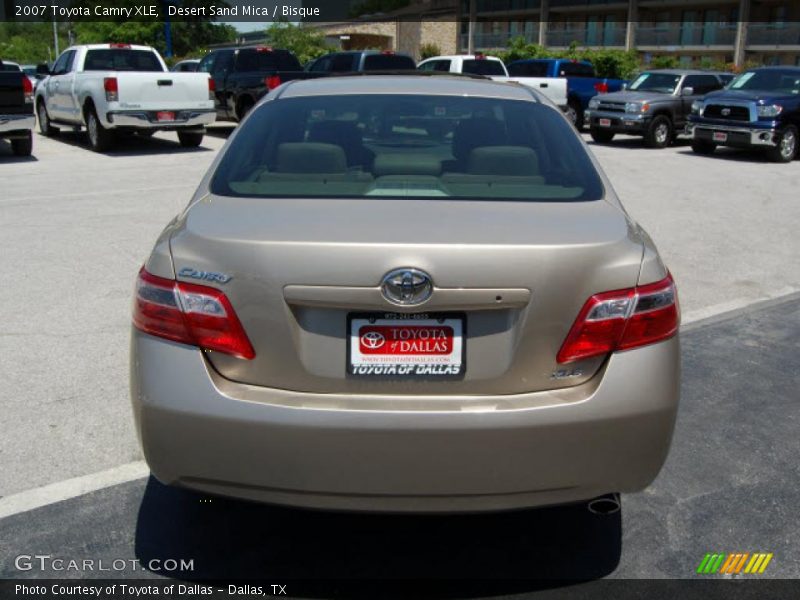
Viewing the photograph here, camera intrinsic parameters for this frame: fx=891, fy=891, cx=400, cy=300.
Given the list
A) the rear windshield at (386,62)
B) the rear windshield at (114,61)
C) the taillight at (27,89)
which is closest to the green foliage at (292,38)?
the rear windshield at (386,62)

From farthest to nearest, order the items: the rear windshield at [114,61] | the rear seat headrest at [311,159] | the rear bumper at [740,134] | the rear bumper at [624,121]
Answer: the rear bumper at [624,121] → the rear bumper at [740,134] → the rear windshield at [114,61] → the rear seat headrest at [311,159]

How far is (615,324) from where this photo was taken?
2896 mm

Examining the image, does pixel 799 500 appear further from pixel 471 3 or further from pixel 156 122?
pixel 471 3

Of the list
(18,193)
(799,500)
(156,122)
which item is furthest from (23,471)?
(156,122)

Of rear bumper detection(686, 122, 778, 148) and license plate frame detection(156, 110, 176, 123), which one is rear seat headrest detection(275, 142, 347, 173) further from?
rear bumper detection(686, 122, 778, 148)

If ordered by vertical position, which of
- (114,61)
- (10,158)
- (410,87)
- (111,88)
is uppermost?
(410,87)

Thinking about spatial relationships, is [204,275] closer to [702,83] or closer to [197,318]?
[197,318]

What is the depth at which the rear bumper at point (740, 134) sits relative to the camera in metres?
17.6

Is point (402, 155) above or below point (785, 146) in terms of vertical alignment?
above

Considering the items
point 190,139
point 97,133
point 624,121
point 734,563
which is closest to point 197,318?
point 734,563

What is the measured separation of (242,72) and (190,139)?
2.94 m

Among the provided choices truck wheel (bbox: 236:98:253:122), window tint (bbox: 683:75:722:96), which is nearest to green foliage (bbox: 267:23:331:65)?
truck wheel (bbox: 236:98:253:122)

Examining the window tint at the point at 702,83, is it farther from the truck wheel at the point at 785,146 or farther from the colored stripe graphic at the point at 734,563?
the colored stripe graphic at the point at 734,563

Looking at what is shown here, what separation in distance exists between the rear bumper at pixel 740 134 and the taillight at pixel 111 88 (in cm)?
1148
